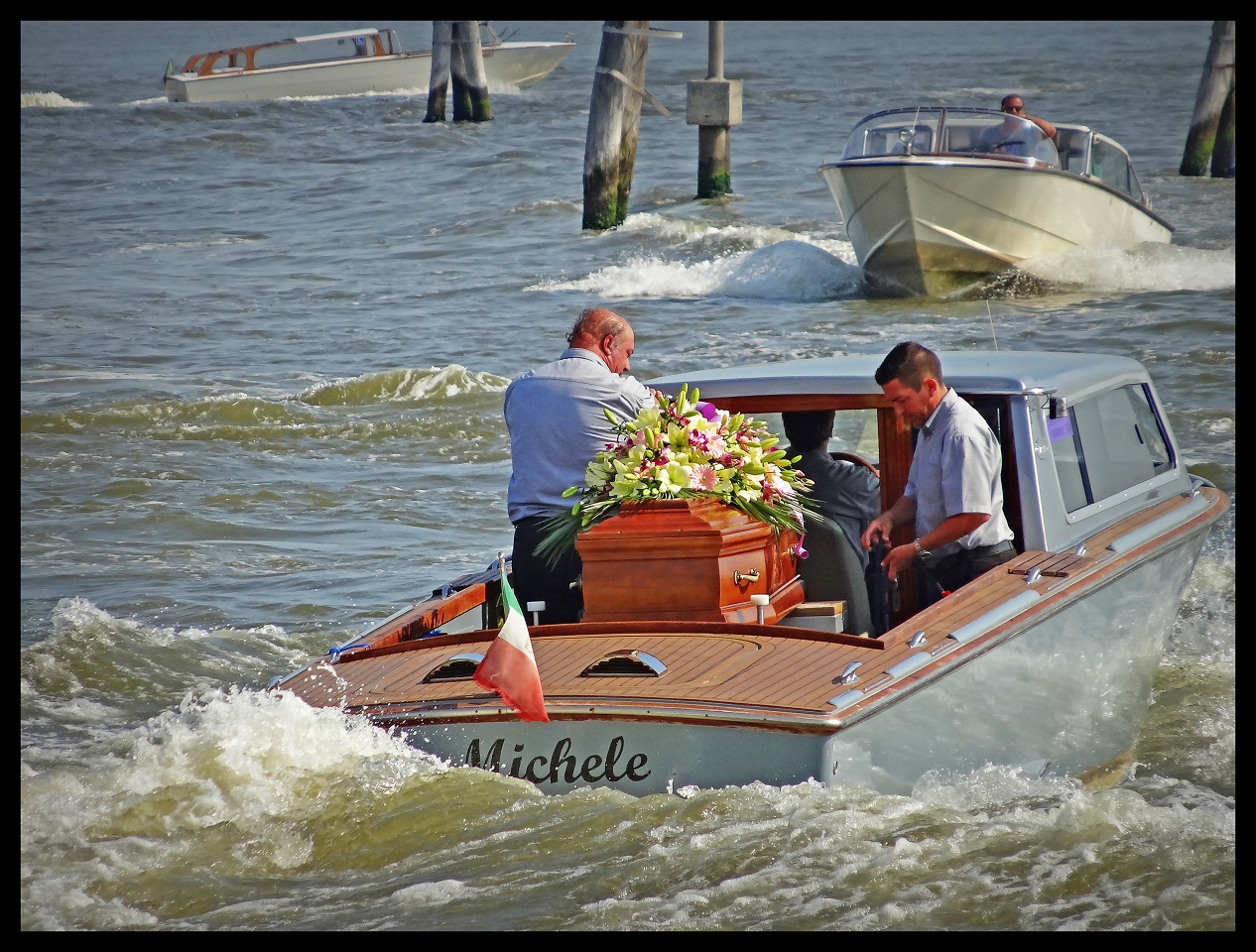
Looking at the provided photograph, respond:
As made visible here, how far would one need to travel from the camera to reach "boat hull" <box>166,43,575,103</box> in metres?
41.2

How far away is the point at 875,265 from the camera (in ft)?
60.0

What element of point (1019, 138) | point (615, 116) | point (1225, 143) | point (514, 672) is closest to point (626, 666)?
point (514, 672)

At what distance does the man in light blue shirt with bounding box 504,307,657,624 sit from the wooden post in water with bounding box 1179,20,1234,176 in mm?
20047

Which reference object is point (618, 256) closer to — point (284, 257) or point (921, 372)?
point (284, 257)

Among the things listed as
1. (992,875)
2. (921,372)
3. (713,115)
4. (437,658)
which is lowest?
(992,875)

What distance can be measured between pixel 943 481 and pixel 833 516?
0.58 metres

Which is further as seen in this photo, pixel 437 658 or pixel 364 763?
pixel 437 658

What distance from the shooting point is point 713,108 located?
21484 mm

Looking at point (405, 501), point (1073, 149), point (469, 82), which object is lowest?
point (405, 501)

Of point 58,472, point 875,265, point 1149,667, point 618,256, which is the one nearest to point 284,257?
point 618,256

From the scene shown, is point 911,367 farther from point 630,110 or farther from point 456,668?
point 630,110

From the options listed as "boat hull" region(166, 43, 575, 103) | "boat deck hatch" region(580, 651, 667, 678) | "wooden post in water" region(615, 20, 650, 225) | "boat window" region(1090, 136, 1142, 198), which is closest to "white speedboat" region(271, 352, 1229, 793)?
"boat deck hatch" region(580, 651, 667, 678)

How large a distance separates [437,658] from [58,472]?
7.53 meters

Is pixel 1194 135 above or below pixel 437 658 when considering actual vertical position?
above
